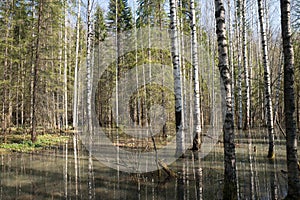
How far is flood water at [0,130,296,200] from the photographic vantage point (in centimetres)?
602

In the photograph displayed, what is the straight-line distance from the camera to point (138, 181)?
7273 mm

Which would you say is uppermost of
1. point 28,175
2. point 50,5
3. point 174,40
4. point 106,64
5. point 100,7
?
point 100,7

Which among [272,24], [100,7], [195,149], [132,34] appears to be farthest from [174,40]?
[100,7]

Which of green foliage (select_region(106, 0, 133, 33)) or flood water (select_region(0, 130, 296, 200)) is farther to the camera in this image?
green foliage (select_region(106, 0, 133, 33))

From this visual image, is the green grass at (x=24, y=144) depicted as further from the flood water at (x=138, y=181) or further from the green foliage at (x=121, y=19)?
the green foliage at (x=121, y=19)

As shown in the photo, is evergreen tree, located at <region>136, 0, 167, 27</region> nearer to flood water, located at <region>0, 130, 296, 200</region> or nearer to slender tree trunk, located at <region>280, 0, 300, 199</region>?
flood water, located at <region>0, 130, 296, 200</region>

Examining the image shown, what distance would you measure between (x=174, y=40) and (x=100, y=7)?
24.1 m

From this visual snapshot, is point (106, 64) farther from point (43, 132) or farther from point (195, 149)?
point (195, 149)

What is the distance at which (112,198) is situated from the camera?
5766 millimetres

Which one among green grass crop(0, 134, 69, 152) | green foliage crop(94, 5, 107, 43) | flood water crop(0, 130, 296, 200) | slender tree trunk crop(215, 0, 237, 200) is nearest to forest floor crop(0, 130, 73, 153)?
green grass crop(0, 134, 69, 152)

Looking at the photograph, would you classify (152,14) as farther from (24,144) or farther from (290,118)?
(290,118)

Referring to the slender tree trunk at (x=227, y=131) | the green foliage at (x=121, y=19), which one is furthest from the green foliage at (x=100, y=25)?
the slender tree trunk at (x=227, y=131)

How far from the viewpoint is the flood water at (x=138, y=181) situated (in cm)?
602

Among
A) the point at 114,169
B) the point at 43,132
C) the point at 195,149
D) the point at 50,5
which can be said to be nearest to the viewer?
the point at 114,169
